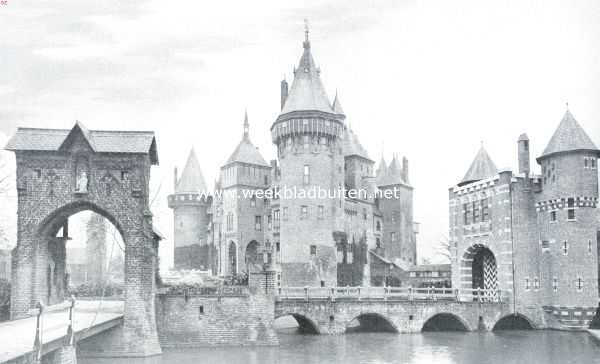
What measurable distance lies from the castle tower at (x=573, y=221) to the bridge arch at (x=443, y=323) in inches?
248

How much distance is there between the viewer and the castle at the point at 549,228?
142 feet

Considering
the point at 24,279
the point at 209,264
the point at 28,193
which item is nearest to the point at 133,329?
the point at 24,279

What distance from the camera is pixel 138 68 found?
40.0m

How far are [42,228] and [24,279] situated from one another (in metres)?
2.41

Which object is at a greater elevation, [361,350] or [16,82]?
[16,82]

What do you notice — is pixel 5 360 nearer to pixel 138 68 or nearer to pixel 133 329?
pixel 133 329

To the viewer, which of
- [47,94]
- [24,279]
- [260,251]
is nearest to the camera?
[24,279]

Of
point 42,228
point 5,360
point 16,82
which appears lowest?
point 5,360

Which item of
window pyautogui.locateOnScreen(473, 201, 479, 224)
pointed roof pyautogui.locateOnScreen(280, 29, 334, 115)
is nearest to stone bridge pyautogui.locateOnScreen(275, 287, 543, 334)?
window pyautogui.locateOnScreen(473, 201, 479, 224)

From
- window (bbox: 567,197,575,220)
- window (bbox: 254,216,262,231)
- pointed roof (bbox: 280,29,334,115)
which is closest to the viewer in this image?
window (bbox: 567,197,575,220)

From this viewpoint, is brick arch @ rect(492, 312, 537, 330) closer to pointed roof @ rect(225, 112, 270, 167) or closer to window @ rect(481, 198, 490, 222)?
window @ rect(481, 198, 490, 222)

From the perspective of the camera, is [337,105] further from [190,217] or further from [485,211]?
[485,211]

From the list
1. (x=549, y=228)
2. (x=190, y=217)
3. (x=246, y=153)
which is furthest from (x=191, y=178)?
(x=549, y=228)

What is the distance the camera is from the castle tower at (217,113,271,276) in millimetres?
70000
